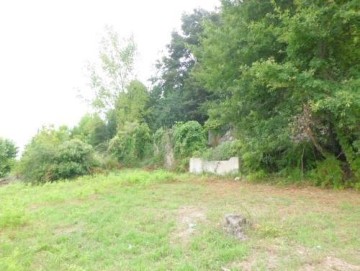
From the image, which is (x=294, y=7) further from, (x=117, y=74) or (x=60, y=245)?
(x=117, y=74)

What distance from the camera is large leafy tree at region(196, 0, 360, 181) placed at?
6273 mm

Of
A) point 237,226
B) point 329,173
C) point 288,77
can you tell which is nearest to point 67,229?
point 237,226

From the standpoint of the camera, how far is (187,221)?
504 cm

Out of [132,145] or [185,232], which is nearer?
[185,232]

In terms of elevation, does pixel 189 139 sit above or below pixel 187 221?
above

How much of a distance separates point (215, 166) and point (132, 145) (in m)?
5.69

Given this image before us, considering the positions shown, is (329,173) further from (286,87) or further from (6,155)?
(6,155)

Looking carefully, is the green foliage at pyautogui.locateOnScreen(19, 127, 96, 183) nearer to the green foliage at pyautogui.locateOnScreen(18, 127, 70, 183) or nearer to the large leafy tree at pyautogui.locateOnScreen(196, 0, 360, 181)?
the green foliage at pyautogui.locateOnScreen(18, 127, 70, 183)

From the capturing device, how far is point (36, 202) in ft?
25.8

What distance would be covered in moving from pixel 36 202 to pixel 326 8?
6.66 meters

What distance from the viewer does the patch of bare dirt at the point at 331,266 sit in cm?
336

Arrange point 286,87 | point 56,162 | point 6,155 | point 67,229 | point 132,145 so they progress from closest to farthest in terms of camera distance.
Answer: point 67,229 < point 286,87 < point 56,162 < point 132,145 < point 6,155

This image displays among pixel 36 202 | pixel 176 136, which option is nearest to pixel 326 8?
pixel 36 202

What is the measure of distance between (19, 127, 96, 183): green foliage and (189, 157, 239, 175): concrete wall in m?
3.96
